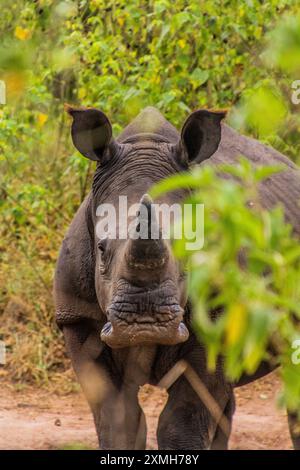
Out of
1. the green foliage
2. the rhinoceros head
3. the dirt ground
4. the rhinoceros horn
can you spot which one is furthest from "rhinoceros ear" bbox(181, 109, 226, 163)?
the green foliage

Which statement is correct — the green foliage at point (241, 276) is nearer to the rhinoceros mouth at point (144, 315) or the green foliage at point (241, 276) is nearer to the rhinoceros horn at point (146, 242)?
the rhinoceros horn at point (146, 242)

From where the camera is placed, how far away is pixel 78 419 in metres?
8.26

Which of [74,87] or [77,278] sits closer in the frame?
[77,278]

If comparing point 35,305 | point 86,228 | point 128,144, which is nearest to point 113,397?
point 86,228

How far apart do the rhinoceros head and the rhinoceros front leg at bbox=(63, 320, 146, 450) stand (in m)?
0.54

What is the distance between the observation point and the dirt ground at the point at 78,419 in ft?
24.5

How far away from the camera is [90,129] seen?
18.9 ft

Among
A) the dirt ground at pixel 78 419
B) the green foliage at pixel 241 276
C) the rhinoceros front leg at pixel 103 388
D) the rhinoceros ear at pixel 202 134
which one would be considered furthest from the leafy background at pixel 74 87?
the green foliage at pixel 241 276

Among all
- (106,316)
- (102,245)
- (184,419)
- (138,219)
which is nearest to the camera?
(138,219)

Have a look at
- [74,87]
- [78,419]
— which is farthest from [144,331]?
[74,87]

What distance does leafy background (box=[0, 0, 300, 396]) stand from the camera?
8.44m

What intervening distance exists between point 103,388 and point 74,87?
4727 mm

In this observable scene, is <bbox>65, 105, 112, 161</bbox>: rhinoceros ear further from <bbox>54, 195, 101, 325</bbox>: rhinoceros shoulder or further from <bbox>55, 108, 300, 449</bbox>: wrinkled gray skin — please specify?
<bbox>54, 195, 101, 325</bbox>: rhinoceros shoulder

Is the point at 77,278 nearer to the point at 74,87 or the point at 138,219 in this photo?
the point at 138,219
